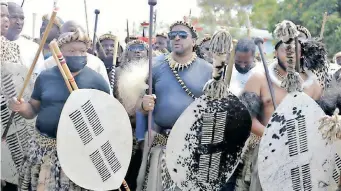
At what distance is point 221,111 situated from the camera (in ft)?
15.3

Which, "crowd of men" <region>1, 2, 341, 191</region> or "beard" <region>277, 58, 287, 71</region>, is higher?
"beard" <region>277, 58, 287, 71</region>

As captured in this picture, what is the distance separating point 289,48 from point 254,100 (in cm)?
64

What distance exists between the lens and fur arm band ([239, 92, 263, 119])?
16.0 feet

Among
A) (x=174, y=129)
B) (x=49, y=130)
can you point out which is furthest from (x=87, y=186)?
(x=174, y=129)

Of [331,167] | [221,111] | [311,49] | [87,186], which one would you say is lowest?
[87,186]

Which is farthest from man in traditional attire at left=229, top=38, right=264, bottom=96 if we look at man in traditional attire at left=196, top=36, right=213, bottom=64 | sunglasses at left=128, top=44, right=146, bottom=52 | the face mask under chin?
sunglasses at left=128, top=44, right=146, bottom=52

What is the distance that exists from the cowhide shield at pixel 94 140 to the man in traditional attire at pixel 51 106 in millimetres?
144

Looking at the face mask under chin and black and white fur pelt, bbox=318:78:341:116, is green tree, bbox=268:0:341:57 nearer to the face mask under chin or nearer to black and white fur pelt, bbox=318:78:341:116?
the face mask under chin

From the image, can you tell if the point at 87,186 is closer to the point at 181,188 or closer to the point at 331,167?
the point at 181,188

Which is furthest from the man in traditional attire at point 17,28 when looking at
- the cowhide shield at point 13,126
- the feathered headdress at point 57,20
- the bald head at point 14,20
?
the feathered headdress at point 57,20

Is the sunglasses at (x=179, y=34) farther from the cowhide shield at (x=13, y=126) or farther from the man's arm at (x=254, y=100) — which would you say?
the cowhide shield at (x=13, y=126)

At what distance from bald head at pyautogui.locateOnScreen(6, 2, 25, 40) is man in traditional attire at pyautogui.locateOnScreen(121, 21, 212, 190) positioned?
1652mm

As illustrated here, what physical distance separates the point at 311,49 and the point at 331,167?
1.05m

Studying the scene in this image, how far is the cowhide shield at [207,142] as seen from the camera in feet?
15.3
